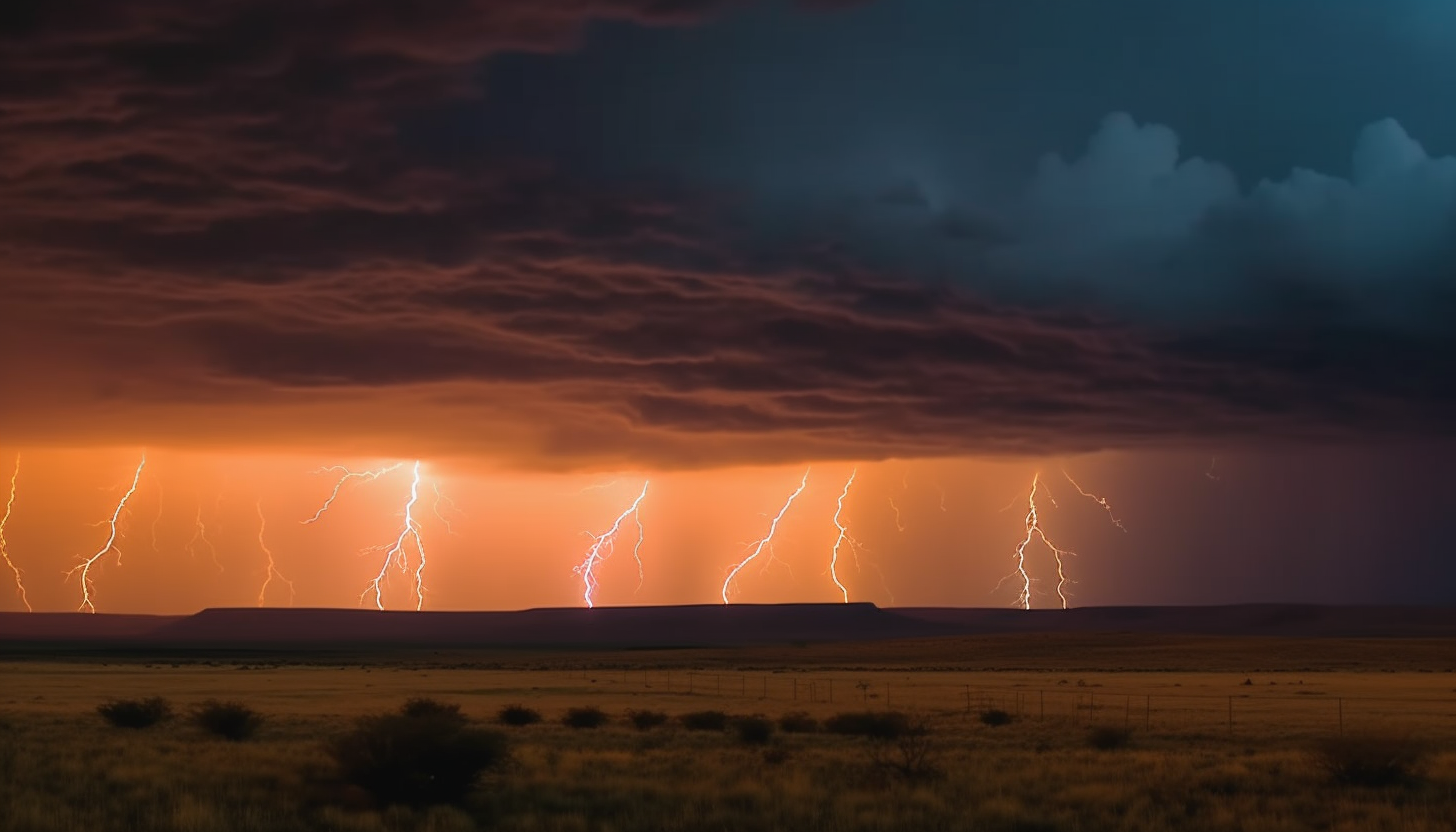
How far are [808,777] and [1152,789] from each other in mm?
6172

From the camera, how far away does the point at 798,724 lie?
42281mm

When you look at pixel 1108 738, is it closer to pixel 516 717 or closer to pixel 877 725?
pixel 877 725

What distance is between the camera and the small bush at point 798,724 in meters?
41.1

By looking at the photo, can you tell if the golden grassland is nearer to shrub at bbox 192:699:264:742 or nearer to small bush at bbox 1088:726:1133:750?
small bush at bbox 1088:726:1133:750

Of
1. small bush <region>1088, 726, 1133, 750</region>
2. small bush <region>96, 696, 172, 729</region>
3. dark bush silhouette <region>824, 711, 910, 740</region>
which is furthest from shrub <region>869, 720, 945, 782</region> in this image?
small bush <region>96, 696, 172, 729</region>

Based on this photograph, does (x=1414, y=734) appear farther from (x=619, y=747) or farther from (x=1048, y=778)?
(x=619, y=747)

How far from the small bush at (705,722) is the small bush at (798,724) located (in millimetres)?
1748

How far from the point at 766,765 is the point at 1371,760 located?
1156 cm

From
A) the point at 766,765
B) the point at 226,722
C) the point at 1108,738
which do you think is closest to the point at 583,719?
the point at 226,722

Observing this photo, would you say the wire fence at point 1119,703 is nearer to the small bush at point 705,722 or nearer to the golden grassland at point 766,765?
the golden grassland at point 766,765

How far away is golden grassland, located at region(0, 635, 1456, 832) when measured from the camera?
2161 cm

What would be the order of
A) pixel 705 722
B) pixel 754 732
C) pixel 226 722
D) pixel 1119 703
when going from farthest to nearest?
pixel 1119 703 < pixel 705 722 < pixel 754 732 < pixel 226 722

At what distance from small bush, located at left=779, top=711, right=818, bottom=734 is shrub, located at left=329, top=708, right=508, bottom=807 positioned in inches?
710

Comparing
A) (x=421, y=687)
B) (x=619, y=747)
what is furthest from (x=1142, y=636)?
(x=619, y=747)
